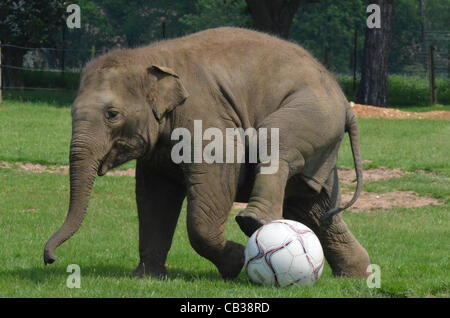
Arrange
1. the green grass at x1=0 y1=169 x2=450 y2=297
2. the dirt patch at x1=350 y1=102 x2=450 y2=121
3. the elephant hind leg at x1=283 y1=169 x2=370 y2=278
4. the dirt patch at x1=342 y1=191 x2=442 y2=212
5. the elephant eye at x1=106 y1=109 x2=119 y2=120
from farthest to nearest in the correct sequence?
the dirt patch at x1=350 y1=102 x2=450 y2=121 → the dirt patch at x1=342 y1=191 x2=442 y2=212 → the elephant hind leg at x1=283 y1=169 x2=370 y2=278 → the elephant eye at x1=106 y1=109 x2=119 y2=120 → the green grass at x1=0 y1=169 x2=450 y2=297

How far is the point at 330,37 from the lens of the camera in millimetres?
72875

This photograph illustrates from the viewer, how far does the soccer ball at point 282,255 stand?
7852mm

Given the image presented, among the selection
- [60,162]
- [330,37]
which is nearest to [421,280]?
[60,162]

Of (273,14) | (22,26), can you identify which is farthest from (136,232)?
(22,26)

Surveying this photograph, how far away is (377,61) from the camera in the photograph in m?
30.9

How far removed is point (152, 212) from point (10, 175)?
9.59 m

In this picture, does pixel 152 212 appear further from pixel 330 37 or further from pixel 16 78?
pixel 330 37

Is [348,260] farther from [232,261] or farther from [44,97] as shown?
[44,97]

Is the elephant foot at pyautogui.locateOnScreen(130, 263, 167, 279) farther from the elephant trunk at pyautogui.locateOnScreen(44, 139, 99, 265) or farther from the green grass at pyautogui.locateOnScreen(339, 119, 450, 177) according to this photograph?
the green grass at pyautogui.locateOnScreen(339, 119, 450, 177)

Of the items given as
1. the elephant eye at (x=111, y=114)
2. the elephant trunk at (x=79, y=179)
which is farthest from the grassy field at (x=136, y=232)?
the elephant eye at (x=111, y=114)

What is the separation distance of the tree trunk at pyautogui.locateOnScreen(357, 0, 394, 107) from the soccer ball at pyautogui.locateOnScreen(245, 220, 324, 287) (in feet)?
76.0

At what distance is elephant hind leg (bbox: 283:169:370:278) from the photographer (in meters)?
9.02

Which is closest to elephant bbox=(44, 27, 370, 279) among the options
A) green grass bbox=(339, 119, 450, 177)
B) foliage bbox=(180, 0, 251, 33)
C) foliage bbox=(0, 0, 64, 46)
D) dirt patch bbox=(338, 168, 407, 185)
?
dirt patch bbox=(338, 168, 407, 185)

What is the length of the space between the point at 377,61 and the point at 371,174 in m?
12.9
